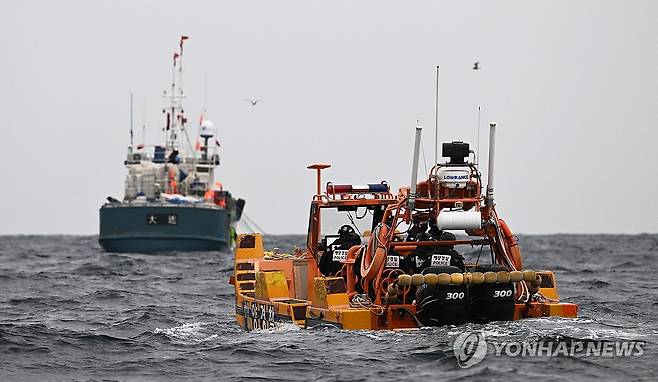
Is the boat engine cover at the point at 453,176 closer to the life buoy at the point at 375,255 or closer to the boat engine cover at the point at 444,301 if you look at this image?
the life buoy at the point at 375,255

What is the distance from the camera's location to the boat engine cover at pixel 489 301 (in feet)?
54.3

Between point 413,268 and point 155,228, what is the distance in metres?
48.8

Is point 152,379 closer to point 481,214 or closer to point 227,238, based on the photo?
point 481,214

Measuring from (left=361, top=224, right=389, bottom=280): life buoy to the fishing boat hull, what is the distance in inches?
1895

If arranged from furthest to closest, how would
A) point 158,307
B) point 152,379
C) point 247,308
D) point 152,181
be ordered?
point 152,181
point 158,307
point 247,308
point 152,379

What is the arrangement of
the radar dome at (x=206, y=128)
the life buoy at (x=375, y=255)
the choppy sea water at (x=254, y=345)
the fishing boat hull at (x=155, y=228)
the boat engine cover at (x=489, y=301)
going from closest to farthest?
1. the choppy sea water at (x=254, y=345)
2. the boat engine cover at (x=489, y=301)
3. the life buoy at (x=375, y=255)
4. the fishing boat hull at (x=155, y=228)
5. the radar dome at (x=206, y=128)

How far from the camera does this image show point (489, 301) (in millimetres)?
16562

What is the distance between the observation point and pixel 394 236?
18375mm

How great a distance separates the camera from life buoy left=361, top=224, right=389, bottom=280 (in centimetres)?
1755

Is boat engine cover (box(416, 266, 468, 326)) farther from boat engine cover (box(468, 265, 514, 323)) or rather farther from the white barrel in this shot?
the white barrel

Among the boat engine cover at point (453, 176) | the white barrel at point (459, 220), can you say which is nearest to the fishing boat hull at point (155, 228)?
the boat engine cover at point (453, 176)

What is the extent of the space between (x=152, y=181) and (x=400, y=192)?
58.9m

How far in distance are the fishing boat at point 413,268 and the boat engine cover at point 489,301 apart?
1 centimetres

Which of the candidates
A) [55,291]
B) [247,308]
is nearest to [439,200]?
[247,308]
